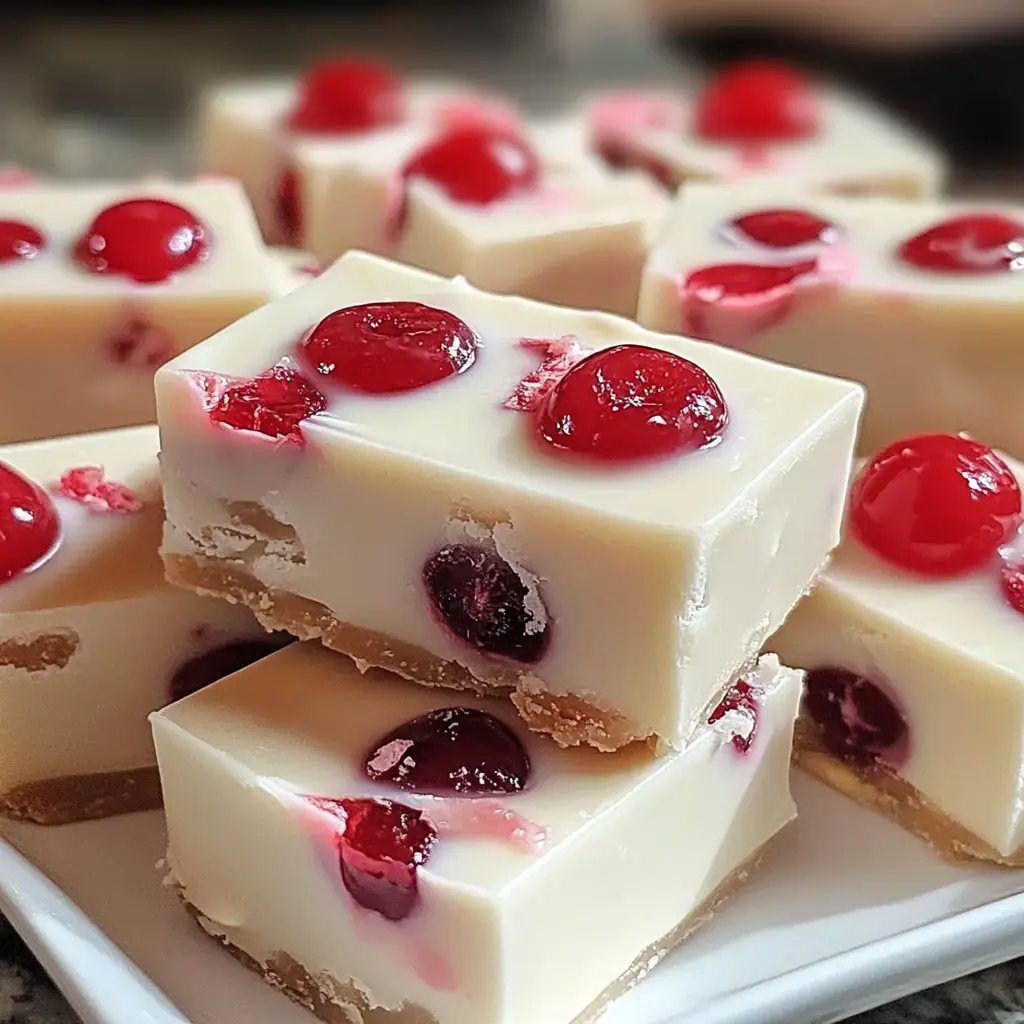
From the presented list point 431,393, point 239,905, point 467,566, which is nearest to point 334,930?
point 239,905

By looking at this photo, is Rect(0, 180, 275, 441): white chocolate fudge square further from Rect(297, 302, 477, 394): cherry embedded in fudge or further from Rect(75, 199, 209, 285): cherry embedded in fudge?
Rect(297, 302, 477, 394): cherry embedded in fudge

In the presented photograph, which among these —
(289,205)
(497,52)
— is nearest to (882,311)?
(289,205)

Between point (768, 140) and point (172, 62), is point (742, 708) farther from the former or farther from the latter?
point (172, 62)

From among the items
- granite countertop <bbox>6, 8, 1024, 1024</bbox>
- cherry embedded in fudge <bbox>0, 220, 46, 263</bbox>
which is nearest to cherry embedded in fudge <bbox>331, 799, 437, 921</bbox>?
cherry embedded in fudge <bbox>0, 220, 46, 263</bbox>

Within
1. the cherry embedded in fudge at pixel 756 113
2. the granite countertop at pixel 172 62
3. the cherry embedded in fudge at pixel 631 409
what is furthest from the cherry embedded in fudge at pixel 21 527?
the granite countertop at pixel 172 62

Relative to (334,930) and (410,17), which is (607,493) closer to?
(334,930)

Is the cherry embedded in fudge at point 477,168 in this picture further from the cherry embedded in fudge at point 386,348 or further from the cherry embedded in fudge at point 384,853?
the cherry embedded in fudge at point 384,853
